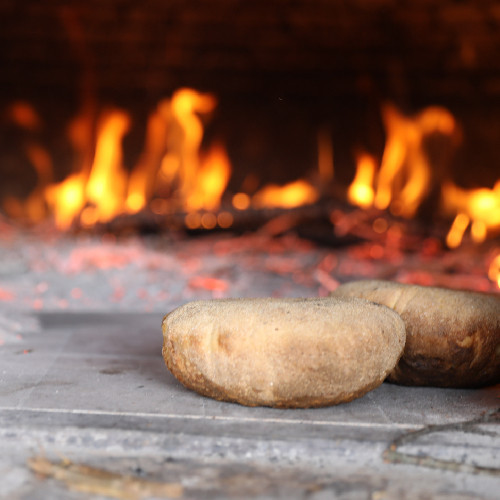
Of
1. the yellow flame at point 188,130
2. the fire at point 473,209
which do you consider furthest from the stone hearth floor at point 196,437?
the fire at point 473,209

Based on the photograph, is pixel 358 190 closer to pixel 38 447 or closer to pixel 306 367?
pixel 306 367

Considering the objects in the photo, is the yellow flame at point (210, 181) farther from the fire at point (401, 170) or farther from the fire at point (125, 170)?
the fire at point (401, 170)

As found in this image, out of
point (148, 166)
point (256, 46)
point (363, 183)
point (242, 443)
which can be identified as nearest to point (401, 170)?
point (363, 183)

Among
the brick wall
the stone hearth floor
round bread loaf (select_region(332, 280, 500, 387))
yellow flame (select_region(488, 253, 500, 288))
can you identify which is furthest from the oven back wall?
round bread loaf (select_region(332, 280, 500, 387))

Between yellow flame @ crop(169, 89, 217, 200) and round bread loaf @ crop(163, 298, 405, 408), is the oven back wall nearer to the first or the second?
yellow flame @ crop(169, 89, 217, 200)

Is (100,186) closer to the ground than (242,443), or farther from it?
farther from it

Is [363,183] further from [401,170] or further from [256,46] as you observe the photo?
[256,46]
